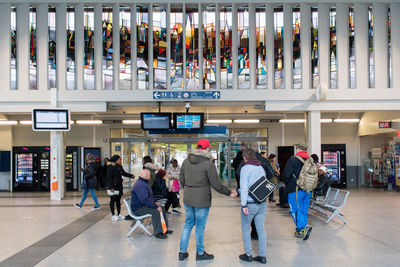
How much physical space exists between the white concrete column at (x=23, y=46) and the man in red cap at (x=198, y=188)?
847 cm

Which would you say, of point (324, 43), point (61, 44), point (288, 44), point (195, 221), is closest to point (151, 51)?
point (61, 44)

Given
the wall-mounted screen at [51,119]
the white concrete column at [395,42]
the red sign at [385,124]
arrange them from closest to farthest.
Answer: the wall-mounted screen at [51,119] < the white concrete column at [395,42] < the red sign at [385,124]

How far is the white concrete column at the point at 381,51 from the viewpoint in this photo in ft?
38.3

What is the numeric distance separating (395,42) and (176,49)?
21.3 feet

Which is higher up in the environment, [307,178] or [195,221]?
[307,178]

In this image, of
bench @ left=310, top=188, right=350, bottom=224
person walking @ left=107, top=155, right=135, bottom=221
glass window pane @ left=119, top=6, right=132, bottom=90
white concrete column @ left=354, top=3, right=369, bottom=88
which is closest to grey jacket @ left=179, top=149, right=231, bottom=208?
person walking @ left=107, top=155, right=135, bottom=221

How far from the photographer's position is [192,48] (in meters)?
11.9

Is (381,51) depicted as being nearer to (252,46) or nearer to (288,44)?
(288,44)

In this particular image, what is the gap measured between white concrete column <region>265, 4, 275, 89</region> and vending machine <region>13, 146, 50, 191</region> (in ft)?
30.1

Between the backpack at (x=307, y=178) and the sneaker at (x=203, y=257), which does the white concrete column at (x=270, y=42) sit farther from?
the sneaker at (x=203, y=257)

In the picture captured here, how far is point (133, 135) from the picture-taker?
1658 cm

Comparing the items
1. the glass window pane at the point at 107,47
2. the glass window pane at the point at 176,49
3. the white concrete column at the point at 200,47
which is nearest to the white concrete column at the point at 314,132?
the white concrete column at the point at 200,47

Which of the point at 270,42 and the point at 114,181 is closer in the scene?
the point at 114,181

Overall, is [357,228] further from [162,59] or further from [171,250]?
[162,59]
